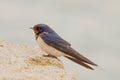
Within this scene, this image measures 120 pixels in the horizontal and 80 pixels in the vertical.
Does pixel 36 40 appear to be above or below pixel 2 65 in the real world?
above

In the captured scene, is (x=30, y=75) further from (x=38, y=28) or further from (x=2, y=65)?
(x=38, y=28)

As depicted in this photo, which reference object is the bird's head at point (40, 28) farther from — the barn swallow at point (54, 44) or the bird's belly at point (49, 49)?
the bird's belly at point (49, 49)

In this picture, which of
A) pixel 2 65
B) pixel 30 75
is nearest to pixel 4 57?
pixel 2 65

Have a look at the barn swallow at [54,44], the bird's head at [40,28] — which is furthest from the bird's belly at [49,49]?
the bird's head at [40,28]

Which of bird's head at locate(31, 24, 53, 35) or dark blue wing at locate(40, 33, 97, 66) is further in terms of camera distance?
bird's head at locate(31, 24, 53, 35)

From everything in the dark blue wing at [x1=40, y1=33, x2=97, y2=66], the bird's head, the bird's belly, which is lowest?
the bird's belly

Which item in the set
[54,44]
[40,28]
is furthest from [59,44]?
[40,28]

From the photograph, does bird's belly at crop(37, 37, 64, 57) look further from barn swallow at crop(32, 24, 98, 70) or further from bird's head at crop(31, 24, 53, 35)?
bird's head at crop(31, 24, 53, 35)

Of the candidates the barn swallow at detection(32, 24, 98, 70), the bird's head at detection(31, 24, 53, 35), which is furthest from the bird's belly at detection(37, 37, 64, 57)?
the bird's head at detection(31, 24, 53, 35)
